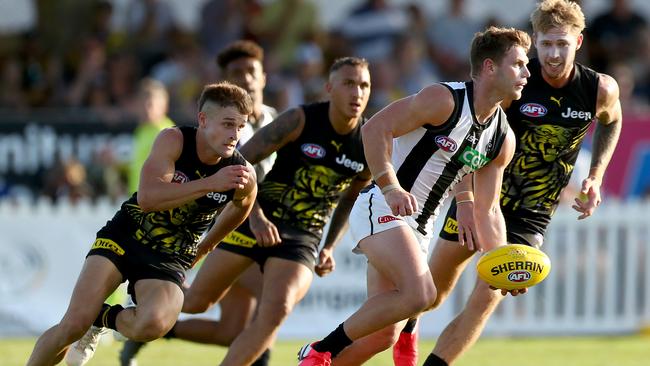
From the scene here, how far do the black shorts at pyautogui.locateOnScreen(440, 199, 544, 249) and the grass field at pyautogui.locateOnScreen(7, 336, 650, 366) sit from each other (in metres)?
2.63

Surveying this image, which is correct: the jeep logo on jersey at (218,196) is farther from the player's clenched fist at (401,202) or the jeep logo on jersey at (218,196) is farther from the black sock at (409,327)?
the black sock at (409,327)

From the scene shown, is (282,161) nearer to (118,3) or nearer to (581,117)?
(581,117)

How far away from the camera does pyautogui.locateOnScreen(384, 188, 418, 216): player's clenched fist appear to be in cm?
684

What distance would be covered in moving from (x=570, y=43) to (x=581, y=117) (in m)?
0.47

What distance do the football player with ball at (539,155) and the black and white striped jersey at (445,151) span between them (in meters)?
0.26

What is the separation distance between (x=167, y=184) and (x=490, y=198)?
1890 millimetres

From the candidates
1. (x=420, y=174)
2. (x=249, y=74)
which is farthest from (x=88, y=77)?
(x=420, y=174)

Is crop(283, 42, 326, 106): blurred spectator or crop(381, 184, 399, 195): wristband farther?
crop(283, 42, 326, 106): blurred spectator

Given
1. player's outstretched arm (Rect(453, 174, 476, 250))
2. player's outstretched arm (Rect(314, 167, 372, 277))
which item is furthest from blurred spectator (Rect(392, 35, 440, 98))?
player's outstretched arm (Rect(453, 174, 476, 250))

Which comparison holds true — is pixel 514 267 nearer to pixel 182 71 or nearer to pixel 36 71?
pixel 182 71

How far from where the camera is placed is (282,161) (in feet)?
27.6

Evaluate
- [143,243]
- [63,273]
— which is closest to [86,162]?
[63,273]

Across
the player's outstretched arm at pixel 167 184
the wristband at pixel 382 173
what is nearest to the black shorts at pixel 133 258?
the player's outstretched arm at pixel 167 184

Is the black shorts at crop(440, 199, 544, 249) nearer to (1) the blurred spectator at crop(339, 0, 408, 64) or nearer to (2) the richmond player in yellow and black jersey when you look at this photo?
(2) the richmond player in yellow and black jersey
